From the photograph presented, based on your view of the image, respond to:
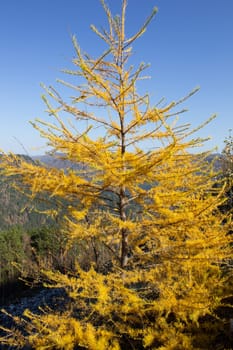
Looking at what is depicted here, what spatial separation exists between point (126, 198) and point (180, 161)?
3.82 ft

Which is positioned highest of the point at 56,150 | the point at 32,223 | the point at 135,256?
the point at 56,150

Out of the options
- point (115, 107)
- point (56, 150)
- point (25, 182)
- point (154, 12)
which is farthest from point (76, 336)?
point (154, 12)

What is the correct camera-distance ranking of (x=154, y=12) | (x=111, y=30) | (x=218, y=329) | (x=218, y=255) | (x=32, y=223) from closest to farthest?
(x=154, y=12) < (x=218, y=255) < (x=111, y=30) < (x=218, y=329) < (x=32, y=223)

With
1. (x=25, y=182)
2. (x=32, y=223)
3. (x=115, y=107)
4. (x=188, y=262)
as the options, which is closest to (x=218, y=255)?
(x=188, y=262)

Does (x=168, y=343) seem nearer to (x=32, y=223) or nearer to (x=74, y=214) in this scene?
(x=74, y=214)

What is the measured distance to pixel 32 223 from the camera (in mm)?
125812

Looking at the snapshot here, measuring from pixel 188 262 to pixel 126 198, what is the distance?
4.61 feet

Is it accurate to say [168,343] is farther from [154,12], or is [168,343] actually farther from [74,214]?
[154,12]

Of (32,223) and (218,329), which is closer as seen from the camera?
(218,329)

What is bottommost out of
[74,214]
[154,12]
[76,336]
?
[76,336]

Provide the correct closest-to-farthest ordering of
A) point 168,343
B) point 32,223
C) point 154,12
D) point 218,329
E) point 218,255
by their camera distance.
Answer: point 154,12
point 218,255
point 168,343
point 218,329
point 32,223

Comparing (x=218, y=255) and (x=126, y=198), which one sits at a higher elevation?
(x=126, y=198)

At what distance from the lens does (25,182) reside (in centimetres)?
468

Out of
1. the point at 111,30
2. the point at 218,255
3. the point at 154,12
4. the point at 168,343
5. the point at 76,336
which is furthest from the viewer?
the point at 168,343
